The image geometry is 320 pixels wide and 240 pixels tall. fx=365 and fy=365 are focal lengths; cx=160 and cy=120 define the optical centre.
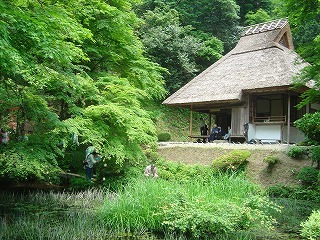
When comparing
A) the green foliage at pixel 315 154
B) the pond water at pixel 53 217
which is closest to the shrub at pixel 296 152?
the green foliage at pixel 315 154

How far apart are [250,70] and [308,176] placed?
8462 millimetres

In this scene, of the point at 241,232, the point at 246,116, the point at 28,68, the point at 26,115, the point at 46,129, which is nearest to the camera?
the point at 28,68

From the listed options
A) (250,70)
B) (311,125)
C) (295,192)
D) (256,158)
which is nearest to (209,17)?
(250,70)

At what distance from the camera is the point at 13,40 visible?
667 cm

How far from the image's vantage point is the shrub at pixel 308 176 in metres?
13.7

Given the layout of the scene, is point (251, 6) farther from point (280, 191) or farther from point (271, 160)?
point (280, 191)

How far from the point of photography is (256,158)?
16203 mm

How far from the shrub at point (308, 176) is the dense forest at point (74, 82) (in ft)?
4.53

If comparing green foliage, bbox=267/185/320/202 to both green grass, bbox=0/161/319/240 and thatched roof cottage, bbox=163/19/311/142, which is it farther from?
green grass, bbox=0/161/319/240

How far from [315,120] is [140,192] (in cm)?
820

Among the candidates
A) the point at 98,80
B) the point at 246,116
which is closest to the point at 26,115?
the point at 98,80

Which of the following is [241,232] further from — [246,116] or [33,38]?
[246,116]

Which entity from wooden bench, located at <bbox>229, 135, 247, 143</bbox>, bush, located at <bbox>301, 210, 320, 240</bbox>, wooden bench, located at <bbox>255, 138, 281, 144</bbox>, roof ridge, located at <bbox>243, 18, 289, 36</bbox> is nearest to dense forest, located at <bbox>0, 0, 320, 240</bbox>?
bush, located at <bbox>301, 210, 320, 240</bbox>

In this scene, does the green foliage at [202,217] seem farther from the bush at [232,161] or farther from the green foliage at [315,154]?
the bush at [232,161]
